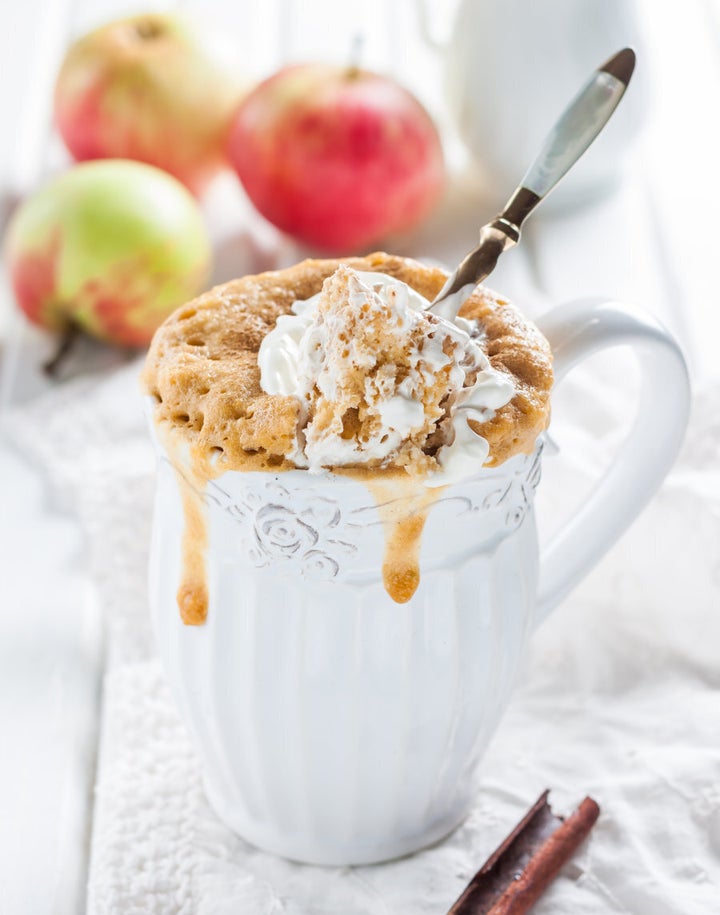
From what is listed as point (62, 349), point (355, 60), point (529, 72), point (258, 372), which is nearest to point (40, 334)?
point (62, 349)

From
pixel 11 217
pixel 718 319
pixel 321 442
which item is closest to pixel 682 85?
pixel 718 319

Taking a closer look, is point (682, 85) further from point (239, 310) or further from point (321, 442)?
point (321, 442)

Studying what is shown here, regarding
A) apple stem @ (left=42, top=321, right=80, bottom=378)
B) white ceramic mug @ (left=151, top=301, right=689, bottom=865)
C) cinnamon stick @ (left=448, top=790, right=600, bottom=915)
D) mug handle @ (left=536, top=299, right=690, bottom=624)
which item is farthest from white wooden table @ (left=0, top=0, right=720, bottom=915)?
mug handle @ (left=536, top=299, right=690, bottom=624)

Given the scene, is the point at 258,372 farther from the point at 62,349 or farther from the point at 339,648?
the point at 62,349

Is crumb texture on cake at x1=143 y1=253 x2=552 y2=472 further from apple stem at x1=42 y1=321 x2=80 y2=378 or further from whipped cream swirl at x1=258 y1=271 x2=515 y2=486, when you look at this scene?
apple stem at x1=42 y1=321 x2=80 y2=378

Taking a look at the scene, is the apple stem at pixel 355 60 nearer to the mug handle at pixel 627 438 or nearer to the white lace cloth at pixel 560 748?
the white lace cloth at pixel 560 748

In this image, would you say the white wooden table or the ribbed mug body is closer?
the ribbed mug body
